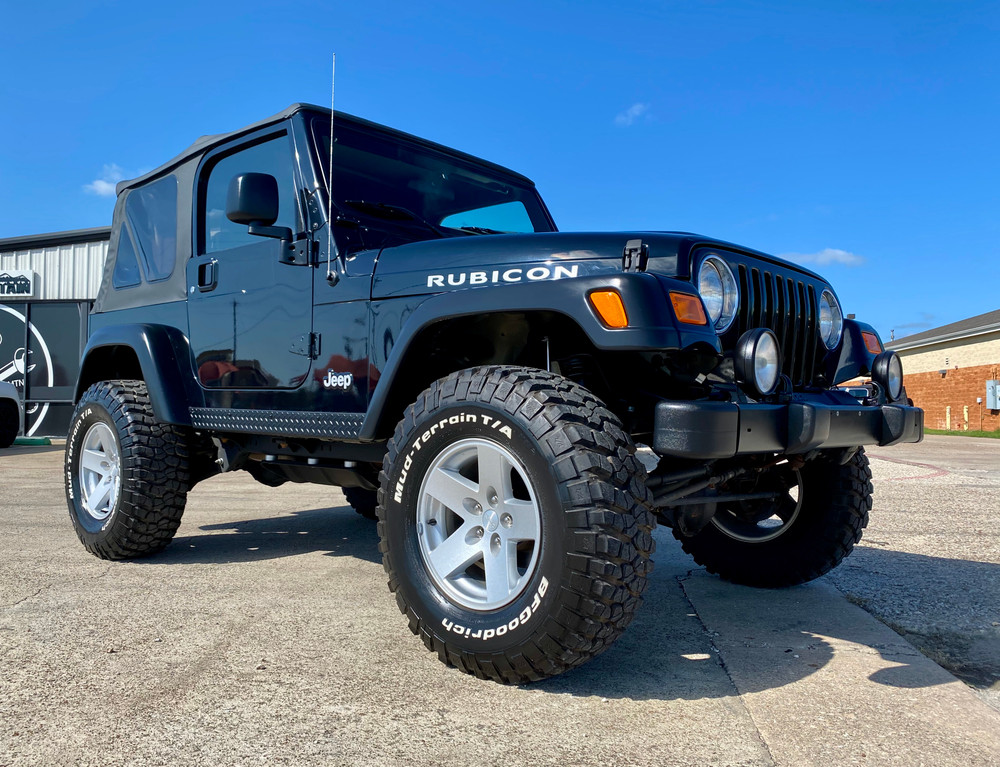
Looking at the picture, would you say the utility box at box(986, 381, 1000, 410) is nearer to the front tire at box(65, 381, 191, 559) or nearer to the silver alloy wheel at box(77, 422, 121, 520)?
the front tire at box(65, 381, 191, 559)

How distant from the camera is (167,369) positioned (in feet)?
13.8

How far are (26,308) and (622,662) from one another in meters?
17.2

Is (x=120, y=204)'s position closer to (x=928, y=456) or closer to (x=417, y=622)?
(x=417, y=622)

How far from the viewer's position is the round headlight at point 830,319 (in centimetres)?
351

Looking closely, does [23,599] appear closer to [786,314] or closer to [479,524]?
[479,524]

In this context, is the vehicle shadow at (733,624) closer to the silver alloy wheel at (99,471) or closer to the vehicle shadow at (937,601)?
the vehicle shadow at (937,601)

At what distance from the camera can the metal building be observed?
16141mm

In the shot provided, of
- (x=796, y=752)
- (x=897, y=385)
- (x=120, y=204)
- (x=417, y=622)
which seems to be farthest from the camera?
(x=120, y=204)

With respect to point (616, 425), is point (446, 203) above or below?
above

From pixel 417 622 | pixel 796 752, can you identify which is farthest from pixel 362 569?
pixel 796 752

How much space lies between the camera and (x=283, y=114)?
12.7 feet

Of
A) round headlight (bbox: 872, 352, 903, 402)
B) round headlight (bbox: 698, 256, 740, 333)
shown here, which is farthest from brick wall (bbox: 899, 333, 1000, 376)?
round headlight (bbox: 698, 256, 740, 333)

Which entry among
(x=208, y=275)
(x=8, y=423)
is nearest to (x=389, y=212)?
(x=208, y=275)

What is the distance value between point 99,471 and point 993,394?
29494mm
